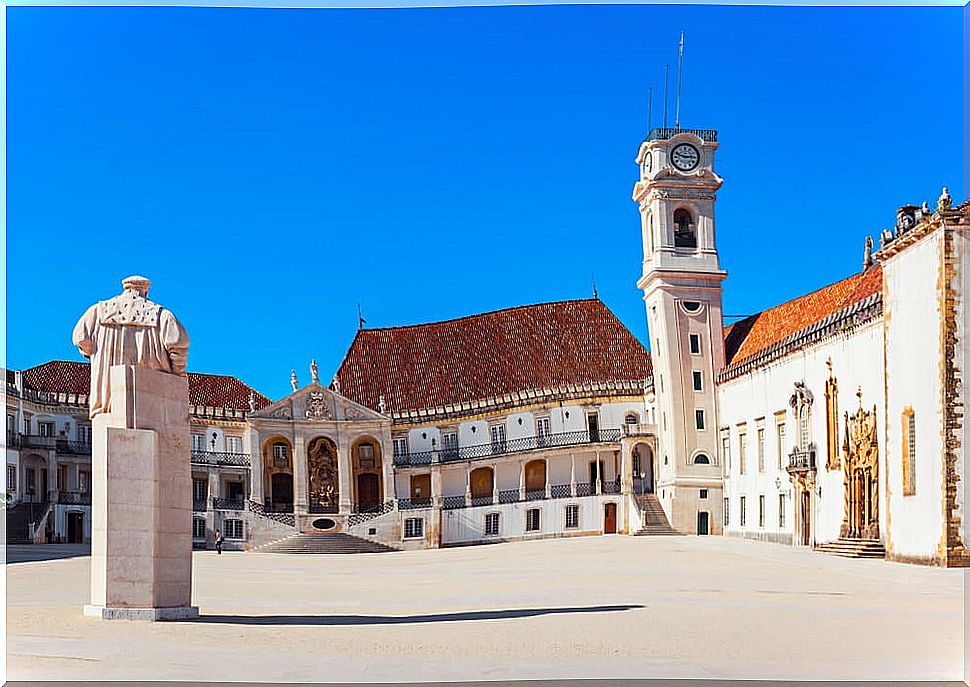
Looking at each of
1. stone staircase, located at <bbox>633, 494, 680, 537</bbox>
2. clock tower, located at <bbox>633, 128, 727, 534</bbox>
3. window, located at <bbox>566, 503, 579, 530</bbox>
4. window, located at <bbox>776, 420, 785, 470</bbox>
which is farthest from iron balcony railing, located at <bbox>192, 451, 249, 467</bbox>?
window, located at <bbox>776, 420, 785, 470</bbox>

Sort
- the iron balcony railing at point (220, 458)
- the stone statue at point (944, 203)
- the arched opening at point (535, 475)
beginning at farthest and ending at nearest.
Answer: the iron balcony railing at point (220, 458) < the arched opening at point (535, 475) < the stone statue at point (944, 203)

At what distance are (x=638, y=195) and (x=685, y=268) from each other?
2781mm

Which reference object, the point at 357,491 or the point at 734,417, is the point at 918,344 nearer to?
the point at 734,417

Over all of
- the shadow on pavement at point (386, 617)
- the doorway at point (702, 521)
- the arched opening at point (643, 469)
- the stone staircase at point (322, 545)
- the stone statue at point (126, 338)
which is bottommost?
the stone staircase at point (322, 545)

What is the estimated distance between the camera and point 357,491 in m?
46.1

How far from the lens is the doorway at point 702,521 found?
38.5 meters

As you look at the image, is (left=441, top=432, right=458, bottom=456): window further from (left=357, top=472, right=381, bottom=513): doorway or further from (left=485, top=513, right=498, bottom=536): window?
(left=485, top=513, right=498, bottom=536): window

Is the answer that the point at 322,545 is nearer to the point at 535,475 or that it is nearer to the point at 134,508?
the point at 535,475

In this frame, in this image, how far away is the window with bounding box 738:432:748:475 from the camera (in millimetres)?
37000

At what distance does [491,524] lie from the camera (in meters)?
42.7

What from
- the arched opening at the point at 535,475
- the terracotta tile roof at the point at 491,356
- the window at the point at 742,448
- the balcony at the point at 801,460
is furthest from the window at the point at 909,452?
the arched opening at the point at 535,475

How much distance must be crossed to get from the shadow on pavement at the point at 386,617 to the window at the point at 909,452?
11199mm

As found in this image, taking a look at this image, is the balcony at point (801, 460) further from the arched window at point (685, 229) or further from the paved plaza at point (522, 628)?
the arched window at point (685, 229)

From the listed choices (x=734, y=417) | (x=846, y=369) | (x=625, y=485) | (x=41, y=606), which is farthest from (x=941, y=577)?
(x=625, y=485)
